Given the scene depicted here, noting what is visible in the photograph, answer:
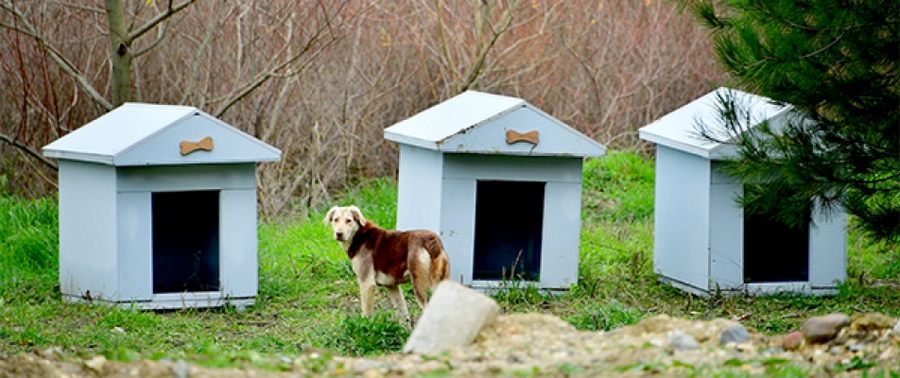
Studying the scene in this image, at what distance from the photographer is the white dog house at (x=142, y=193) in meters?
8.57

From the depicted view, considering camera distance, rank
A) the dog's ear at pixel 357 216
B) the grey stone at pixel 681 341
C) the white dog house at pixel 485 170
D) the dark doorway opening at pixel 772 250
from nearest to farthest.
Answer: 1. the grey stone at pixel 681 341
2. the dog's ear at pixel 357 216
3. the white dog house at pixel 485 170
4. the dark doorway opening at pixel 772 250

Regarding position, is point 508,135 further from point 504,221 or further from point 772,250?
point 772,250

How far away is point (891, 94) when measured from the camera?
795 cm

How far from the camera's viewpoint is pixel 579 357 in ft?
17.9

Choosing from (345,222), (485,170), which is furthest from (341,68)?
(345,222)

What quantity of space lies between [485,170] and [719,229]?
1564mm

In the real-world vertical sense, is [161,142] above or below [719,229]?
above

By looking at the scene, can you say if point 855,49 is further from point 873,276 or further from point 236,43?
point 236,43

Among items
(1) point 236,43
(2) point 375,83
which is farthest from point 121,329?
(2) point 375,83

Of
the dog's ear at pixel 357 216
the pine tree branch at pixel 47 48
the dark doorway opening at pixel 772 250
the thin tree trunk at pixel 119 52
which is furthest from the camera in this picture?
the thin tree trunk at pixel 119 52

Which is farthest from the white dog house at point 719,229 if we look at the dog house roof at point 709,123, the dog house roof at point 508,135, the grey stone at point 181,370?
the grey stone at point 181,370

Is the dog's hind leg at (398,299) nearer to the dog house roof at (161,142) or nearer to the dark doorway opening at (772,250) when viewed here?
the dog house roof at (161,142)

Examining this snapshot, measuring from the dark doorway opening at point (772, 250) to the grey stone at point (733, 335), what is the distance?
388 cm

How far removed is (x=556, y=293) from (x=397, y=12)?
5445 mm
